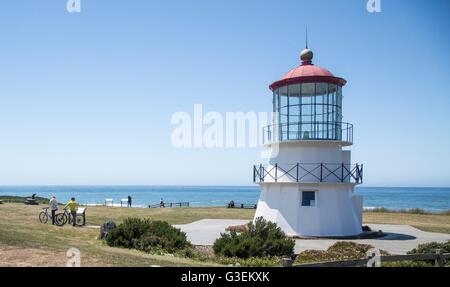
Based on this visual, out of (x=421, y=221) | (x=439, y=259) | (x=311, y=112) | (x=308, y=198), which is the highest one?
(x=311, y=112)

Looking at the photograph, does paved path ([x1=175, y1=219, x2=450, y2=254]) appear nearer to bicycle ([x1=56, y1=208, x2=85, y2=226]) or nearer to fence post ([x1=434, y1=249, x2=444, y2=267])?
fence post ([x1=434, y1=249, x2=444, y2=267])

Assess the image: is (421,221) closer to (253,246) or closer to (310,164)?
(310,164)

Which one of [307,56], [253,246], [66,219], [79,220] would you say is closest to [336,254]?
[253,246]

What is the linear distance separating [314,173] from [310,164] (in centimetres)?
54

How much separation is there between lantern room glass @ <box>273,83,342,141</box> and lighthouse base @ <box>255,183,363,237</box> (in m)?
2.86

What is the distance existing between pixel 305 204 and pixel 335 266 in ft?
41.7

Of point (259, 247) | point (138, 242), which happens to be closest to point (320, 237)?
point (259, 247)

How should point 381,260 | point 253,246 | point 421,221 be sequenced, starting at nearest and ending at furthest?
point 381,260 < point 253,246 < point 421,221

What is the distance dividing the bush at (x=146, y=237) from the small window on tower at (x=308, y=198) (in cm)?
788

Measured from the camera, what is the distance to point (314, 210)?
21734 millimetres

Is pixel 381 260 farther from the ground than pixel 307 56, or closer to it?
closer to it

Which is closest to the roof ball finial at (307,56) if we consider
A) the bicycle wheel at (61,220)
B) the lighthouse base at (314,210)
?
the lighthouse base at (314,210)

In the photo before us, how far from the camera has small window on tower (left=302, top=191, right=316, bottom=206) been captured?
22.0 metres
